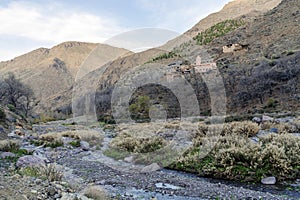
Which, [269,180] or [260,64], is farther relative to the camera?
[260,64]

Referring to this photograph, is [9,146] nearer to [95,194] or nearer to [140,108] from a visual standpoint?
[95,194]

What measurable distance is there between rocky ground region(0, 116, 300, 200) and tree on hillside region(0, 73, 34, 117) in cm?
3776

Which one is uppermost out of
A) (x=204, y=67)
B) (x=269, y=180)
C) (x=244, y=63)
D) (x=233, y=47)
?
(x=233, y=47)

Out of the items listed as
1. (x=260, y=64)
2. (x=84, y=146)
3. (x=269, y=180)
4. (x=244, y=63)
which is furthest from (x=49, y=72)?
(x=269, y=180)

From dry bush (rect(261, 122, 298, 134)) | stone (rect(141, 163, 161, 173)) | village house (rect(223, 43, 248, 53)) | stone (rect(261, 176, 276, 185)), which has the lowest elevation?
stone (rect(261, 176, 276, 185))

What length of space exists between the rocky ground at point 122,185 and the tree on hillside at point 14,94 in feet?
124

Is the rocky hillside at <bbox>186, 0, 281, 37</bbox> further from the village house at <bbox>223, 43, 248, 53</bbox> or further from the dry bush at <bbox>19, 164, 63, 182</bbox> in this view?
the dry bush at <bbox>19, 164, 63, 182</bbox>

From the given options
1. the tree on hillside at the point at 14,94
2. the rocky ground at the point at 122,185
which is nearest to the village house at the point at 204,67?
the tree on hillside at the point at 14,94

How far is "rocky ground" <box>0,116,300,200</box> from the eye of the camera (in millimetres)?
6270

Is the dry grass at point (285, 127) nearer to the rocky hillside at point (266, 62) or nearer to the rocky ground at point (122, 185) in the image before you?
the rocky ground at point (122, 185)

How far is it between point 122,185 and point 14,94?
43.0 meters

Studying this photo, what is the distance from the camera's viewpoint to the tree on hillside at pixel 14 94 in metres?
45.1

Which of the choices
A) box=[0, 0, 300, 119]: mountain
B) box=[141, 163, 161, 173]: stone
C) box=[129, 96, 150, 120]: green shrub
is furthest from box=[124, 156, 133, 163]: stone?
box=[129, 96, 150, 120]: green shrub

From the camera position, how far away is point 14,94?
45.6 metres
